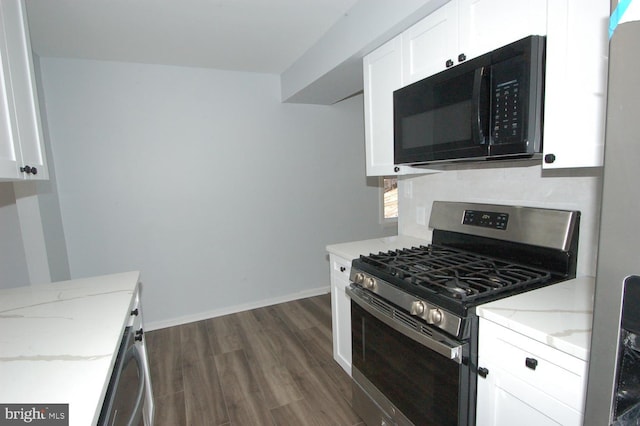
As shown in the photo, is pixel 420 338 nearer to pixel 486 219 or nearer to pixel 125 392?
pixel 486 219

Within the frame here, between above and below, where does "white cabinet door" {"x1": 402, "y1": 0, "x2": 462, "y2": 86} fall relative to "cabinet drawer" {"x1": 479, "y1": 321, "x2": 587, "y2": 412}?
above

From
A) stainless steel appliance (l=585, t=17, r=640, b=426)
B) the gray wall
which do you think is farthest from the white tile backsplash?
the gray wall

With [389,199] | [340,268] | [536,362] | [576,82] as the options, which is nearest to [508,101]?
[576,82]

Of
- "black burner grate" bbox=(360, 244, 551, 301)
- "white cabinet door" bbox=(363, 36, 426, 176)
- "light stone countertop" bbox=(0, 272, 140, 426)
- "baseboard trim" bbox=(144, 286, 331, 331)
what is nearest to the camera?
"light stone countertop" bbox=(0, 272, 140, 426)

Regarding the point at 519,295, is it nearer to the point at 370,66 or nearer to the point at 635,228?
the point at 635,228

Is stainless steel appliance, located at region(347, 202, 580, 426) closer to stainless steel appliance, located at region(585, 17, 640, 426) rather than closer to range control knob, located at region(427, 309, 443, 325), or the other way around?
range control knob, located at region(427, 309, 443, 325)

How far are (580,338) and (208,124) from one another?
3092 millimetres

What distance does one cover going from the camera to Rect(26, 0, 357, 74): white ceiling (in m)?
1.91

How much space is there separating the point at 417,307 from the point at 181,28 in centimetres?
233

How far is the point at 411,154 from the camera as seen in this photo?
1.72 meters

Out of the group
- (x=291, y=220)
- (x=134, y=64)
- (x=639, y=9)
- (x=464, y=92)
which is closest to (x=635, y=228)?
(x=639, y=9)

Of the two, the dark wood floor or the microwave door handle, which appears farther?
A: the dark wood floor

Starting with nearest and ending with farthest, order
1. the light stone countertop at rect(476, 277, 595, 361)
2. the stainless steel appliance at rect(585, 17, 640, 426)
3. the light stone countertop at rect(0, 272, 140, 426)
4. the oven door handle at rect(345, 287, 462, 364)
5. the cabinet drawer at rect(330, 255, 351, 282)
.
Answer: the stainless steel appliance at rect(585, 17, 640, 426)
the light stone countertop at rect(0, 272, 140, 426)
the light stone countertop at rect(476, 277, 595, 361)
the oven door handle at rect(345, 287, 462, 364)
the cabinet drawer at rect(330, 255, 351, 282)

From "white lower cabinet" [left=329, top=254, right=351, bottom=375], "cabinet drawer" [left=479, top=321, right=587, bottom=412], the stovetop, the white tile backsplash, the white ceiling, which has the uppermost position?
the white ceiling
